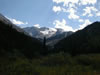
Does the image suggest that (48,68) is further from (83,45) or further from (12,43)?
(83,45)

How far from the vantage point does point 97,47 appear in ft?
218

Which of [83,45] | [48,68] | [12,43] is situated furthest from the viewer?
[83,45]

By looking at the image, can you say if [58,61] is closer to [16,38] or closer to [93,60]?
[93,60]

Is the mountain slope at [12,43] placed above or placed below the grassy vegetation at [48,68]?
above

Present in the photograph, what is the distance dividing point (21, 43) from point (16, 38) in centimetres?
276

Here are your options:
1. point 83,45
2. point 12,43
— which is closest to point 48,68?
point 12,43

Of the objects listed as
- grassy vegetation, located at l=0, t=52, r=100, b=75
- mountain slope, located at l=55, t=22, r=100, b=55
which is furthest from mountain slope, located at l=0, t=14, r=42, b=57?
grassy vegetation, located at l=0, t=52, r=100, b=75

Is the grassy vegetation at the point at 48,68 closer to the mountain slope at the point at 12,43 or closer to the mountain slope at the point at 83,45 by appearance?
the mountain slope at the point at 12,43

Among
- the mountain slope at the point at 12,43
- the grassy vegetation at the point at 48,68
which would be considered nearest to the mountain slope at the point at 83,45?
the mountain slope at the point at 12,43

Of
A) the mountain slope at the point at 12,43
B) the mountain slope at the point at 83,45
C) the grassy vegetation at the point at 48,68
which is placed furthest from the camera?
the mountain slope at the point at 83,45

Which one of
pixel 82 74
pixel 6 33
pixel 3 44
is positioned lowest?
pixel 82 74

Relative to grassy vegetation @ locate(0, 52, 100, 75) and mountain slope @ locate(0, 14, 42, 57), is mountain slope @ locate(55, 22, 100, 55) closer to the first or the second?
mountain slope @ locate(0, 14, 42, 57)

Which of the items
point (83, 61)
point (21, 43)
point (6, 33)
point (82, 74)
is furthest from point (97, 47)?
point (82, 74)

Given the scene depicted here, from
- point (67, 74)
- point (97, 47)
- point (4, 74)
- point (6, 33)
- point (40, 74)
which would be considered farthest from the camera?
point (97, 47)
